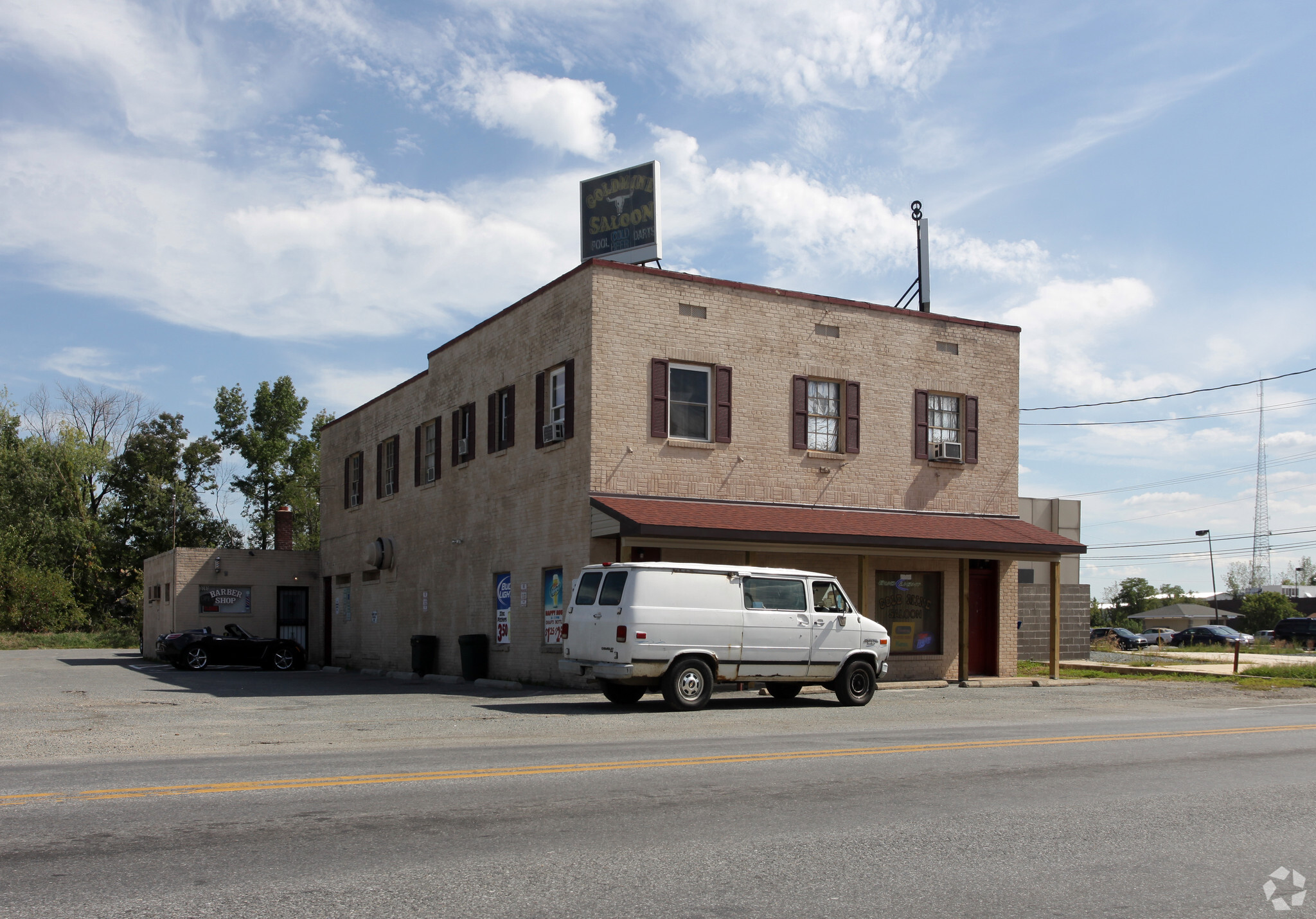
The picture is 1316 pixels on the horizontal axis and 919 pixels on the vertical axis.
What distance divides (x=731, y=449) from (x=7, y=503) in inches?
2008

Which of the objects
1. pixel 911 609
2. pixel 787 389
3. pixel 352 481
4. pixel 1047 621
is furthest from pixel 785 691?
pixel 352 481

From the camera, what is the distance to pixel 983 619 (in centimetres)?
2547

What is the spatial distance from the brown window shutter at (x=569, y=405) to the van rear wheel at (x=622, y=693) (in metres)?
6.26

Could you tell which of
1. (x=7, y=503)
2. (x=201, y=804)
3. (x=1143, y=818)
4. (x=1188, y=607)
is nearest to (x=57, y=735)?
(x=201, y=804)

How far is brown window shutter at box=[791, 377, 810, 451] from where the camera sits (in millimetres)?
23281

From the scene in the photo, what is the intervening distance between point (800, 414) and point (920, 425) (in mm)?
3163

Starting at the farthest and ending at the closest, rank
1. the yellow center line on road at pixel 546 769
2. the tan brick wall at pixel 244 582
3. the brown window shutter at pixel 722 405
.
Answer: the tan brick wall at pixel 244 582 → the brown window shutter at pixel 722 405 → the yellow center line on road at pixel 546 769

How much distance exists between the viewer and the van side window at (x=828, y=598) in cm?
1736

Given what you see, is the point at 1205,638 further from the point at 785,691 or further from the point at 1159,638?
the point at 785,691

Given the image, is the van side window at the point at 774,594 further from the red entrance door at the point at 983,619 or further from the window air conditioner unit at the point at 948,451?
the red entrance door at the point at 983,619

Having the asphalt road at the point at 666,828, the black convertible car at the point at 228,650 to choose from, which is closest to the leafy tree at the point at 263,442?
the black convertible car at the point at 228,650

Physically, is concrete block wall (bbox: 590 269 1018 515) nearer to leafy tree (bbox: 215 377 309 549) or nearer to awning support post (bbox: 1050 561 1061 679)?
awning support post (bbox: 1050 561 1061 679)

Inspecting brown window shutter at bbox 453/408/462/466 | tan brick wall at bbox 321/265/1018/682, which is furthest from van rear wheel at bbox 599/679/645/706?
brown window shutter at bbox 453/408/462/466

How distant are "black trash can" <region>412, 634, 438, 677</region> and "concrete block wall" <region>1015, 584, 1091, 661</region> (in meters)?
16.0
